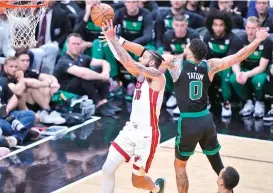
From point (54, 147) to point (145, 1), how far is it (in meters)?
4.66

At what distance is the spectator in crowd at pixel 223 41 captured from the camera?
13.7 m

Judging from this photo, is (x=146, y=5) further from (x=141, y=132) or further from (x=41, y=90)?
(x=141, y=132)

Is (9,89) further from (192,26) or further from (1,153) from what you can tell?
(192,26)

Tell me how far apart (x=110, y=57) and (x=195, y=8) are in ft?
6.37

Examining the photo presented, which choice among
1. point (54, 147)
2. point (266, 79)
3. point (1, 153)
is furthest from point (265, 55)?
point (1, 153)

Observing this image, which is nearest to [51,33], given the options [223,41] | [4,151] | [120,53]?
[223,41]

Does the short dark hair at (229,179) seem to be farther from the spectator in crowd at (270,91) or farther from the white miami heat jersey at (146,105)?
the spectator in crowd at (270,91)

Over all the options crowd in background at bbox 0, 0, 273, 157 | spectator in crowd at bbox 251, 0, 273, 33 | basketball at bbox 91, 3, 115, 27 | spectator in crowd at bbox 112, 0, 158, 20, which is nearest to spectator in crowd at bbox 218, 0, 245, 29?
crowd in background at bbox 0, 0, 273, 157

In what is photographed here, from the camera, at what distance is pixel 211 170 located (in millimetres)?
10805

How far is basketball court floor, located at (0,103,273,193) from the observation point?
33.4ft

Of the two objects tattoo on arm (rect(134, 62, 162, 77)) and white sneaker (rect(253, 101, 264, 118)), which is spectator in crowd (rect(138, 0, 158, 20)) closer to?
white sneaker (rect(253, 101, 264, 118))

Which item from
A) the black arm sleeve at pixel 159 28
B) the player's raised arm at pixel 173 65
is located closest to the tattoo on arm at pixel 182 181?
the player's raised arm at pixel 173 65

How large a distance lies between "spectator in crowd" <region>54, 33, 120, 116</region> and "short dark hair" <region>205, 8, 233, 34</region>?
1931 mm

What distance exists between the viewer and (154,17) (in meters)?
15.1
